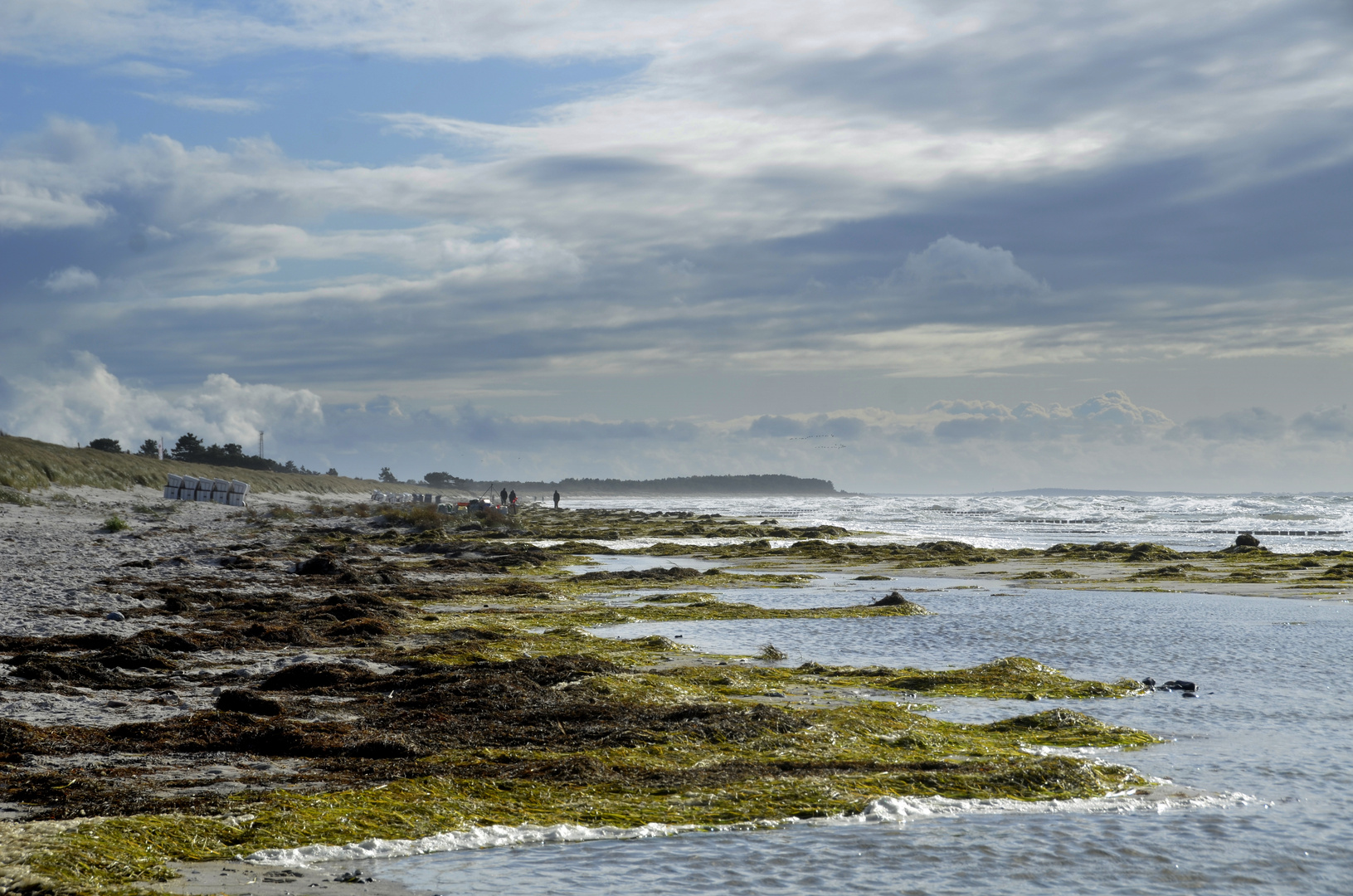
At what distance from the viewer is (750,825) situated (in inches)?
297

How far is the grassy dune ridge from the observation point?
171 feet

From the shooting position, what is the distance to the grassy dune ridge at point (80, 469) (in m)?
52.1

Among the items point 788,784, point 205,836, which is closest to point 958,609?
point 788,784

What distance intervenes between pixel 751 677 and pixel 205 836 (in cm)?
792

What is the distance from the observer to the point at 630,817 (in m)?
7.66

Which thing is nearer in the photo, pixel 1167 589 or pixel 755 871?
pixel 755 871

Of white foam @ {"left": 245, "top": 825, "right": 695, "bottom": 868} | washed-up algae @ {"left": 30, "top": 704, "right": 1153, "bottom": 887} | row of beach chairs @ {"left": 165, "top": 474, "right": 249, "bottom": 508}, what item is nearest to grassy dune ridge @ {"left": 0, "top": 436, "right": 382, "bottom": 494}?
row of beach chairs @ {"left": 165, "top": 474, "right": 249, "bottom": 508}

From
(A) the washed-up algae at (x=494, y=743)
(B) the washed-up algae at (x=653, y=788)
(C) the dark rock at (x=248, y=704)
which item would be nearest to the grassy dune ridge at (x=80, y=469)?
(A) the washed-up algae at (x=494, y=743)

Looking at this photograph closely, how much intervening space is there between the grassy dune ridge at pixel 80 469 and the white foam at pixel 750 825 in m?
48.3

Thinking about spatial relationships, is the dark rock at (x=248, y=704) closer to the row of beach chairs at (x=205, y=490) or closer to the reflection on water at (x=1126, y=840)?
the reflection on water at (x=1126, y=840)

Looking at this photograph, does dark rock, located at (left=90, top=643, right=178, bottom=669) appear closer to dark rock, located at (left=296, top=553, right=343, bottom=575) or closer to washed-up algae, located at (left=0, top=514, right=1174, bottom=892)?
washed-up algae, located at (left=0, top=514, right=1174, bottom=892)

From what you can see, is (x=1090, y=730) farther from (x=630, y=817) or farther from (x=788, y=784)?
(x=630, y=817)

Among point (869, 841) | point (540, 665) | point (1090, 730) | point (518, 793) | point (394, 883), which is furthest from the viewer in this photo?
point (540, 665)

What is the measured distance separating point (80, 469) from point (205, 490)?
23.0 ft
